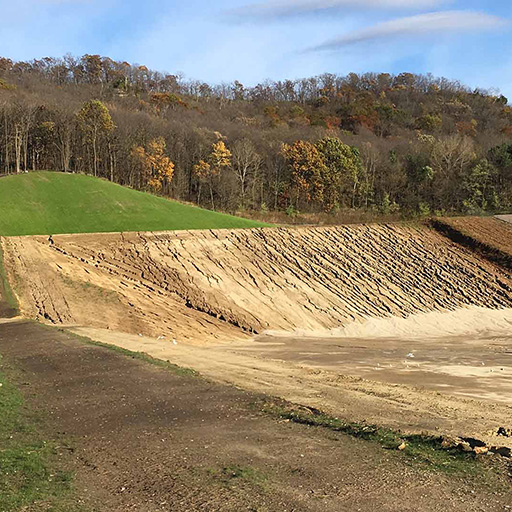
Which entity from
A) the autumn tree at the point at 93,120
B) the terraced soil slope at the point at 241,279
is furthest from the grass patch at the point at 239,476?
the autumn tree at the point at 93,120

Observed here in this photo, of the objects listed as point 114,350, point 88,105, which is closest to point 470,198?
point 88,105

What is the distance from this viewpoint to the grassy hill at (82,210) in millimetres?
32406

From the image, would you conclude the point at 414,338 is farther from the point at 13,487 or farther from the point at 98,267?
the point at 13,487

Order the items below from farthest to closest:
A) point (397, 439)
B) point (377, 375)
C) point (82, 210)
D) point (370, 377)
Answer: point (82, 210)
point (377, 375)
point (370, 377)
point (397, 439)

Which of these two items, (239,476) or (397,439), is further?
(397,439)

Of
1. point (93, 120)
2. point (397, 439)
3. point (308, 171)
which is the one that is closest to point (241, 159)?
point (308, 171)

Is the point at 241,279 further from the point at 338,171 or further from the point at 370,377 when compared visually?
the point at 338,171

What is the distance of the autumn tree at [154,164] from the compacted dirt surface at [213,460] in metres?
48.8

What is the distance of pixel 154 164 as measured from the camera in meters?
59.2

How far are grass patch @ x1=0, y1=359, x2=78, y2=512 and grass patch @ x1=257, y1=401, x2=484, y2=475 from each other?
3607mm

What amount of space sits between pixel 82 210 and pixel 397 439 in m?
29.7

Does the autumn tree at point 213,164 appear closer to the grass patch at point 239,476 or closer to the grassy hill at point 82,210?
the grassy hill at point 82,210

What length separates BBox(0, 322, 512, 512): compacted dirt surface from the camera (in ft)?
20.6

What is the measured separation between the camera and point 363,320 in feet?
90.7
